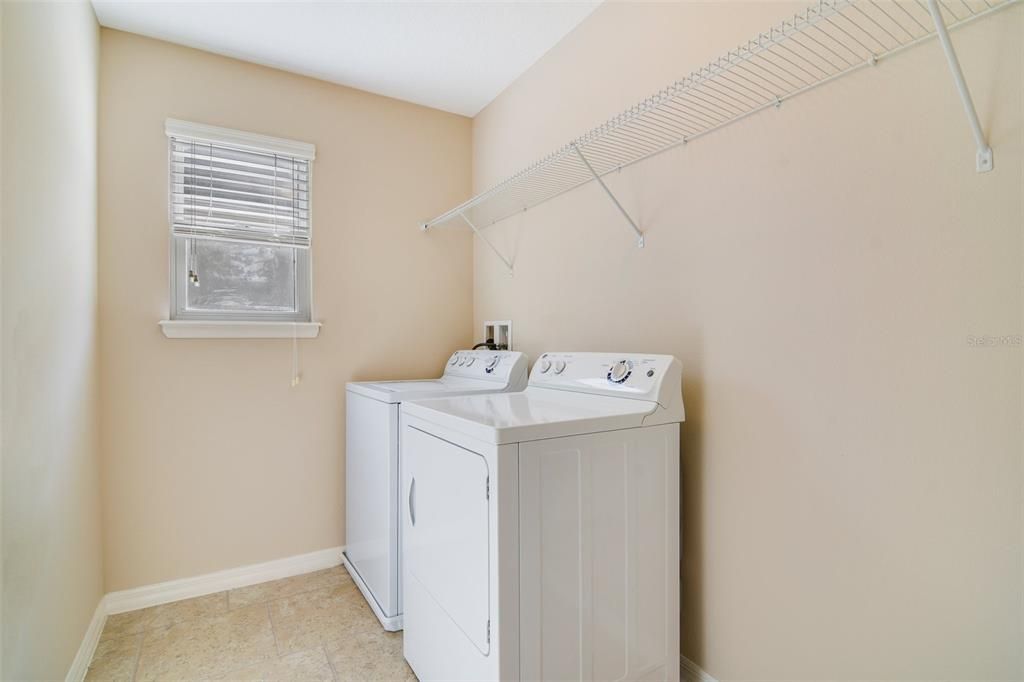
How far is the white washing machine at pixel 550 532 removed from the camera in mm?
1190

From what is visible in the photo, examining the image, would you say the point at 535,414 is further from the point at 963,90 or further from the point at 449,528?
the point at 963,90

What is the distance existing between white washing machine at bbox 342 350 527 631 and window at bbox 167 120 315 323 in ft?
2.02

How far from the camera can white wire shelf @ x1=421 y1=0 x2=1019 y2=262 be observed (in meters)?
1.04

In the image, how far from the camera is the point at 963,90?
92 cm

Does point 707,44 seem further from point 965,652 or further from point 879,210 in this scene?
point 965,652

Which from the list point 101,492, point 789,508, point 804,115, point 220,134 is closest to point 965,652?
point 789,508

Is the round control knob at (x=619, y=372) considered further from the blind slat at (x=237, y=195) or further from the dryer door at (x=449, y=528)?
the blind slat at (x=237, y=195)

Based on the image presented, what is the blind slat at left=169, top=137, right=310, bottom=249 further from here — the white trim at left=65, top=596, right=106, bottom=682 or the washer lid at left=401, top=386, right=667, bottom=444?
the white trim at left=65, top=596, right=106, bottom=682

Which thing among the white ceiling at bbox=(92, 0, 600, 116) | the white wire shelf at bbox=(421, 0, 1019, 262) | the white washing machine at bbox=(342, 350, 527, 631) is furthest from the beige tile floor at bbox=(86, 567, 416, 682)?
the white ceiling at bbox=(92, 0, 600, 116)

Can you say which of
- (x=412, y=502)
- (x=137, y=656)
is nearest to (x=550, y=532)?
(x=412, y=502)

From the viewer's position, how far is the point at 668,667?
4.85ft

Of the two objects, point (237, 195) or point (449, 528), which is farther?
point (237, 195)

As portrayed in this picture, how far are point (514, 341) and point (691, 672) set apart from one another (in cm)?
153

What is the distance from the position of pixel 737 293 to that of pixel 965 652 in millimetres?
930
